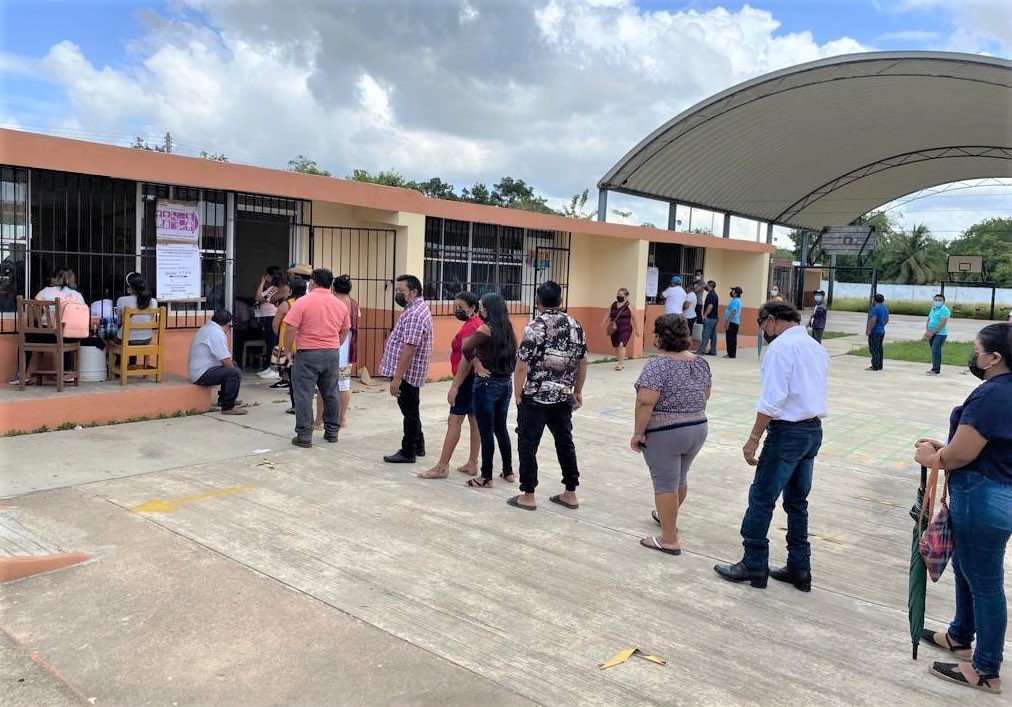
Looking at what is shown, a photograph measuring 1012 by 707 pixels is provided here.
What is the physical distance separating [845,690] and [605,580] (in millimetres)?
1433

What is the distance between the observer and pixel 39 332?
7617 millimetres

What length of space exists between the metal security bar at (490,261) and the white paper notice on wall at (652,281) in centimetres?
336

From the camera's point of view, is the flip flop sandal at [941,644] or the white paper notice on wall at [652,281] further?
the white paper notice on wall at [652,281]

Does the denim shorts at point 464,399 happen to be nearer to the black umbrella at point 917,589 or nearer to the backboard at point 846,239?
the black umbrella at point 917,589

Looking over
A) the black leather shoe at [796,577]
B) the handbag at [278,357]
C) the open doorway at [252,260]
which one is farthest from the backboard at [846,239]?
the black leather shoe at [796,577]

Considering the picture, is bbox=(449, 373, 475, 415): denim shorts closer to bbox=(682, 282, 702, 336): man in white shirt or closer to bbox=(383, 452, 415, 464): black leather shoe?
bbox=(383, 452, 415, 464): black leather shoe

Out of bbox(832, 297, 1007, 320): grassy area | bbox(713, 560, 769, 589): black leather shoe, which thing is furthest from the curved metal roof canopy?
bbox(713, 560, 769, 589): black leather shoe

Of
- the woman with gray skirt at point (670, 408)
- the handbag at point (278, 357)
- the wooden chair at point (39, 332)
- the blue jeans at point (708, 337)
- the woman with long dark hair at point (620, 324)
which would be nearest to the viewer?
the woman with gray skirt at point (670, 408)

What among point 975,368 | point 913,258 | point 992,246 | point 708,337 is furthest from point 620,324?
point 992,246

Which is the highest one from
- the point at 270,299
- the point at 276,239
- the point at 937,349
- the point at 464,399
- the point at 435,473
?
the point at 276,239

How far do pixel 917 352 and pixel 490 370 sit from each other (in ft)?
59.4

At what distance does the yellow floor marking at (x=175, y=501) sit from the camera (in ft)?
17.6

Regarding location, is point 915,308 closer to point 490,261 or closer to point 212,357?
point 490,261

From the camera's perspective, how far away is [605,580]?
15.0ft
